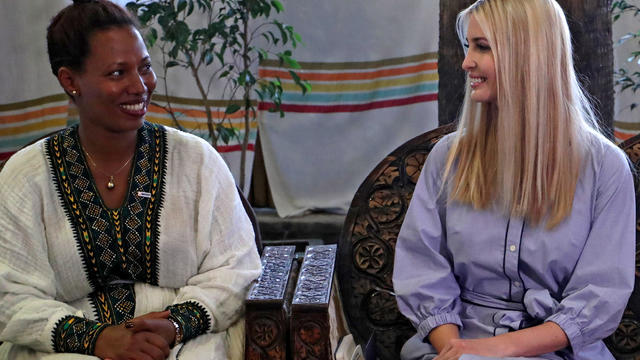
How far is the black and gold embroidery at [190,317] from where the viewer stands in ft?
7.55

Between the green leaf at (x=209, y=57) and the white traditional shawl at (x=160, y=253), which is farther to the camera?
the green leaf at (x=209, y=57)

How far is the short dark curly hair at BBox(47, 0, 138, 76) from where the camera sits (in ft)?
7.73

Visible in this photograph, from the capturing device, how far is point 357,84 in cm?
485

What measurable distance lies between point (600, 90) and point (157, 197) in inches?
57.2

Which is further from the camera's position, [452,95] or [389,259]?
[452,95]

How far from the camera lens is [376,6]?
4.76m

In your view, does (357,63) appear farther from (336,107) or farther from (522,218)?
(522,218)

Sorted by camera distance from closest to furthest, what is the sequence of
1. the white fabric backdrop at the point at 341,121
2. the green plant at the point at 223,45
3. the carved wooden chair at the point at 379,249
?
the carved wooden chair at the point at 379,249
the green plant at the point at 223,45
the white fabric backdrop at the point at 341,121

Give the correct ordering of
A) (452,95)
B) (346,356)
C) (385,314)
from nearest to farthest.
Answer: (346,356) < (385,314) < (452,95)

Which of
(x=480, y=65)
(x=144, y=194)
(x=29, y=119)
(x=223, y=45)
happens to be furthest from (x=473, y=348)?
(x=29, y=119)

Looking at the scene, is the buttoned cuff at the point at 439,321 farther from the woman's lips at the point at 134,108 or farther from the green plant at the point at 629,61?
the green plant at the point at 629,61

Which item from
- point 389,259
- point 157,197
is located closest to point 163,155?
point 157,197

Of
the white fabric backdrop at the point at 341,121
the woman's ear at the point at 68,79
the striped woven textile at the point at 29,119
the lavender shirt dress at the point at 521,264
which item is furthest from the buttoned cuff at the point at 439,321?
the striped woven textile at the point at 29,119

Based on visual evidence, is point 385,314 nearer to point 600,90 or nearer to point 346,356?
point 346,356
